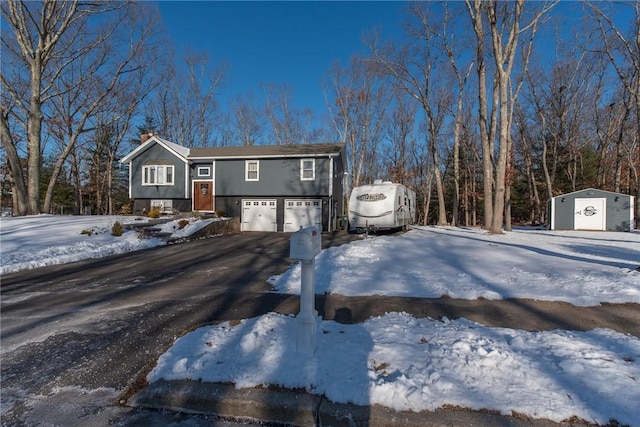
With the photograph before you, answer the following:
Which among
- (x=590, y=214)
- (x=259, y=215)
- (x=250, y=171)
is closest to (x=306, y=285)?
(x=259, y=215)

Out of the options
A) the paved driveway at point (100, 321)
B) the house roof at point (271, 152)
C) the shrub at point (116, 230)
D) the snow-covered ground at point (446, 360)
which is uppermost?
the house roof at point (271, 152)

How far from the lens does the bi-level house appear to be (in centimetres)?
2073

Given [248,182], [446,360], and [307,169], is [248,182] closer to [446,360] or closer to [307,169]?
[307,169]

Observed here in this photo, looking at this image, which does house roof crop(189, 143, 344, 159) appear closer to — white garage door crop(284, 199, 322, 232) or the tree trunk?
white garage door crop(284, 199, 322, 232)

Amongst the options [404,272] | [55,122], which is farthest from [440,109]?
[55,122]

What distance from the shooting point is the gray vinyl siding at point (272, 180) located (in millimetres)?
20625

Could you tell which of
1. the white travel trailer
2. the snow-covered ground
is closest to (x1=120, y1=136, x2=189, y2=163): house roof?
the white travel trailer

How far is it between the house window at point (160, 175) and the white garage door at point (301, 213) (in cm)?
827

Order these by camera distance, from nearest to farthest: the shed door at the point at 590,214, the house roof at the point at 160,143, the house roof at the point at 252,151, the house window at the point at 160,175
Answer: the shed door at the point at 590,214 < the house roof at the point at 252,151 < the house roof at the point at 160,143 < the house window at the point at 160,175

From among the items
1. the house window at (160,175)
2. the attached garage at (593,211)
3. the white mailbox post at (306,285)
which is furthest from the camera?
the house window at (160,175)

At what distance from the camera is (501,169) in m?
14.7

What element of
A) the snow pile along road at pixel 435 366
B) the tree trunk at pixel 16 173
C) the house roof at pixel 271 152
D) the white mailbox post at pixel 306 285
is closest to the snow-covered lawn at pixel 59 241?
the tree trunk at pixel 16 173

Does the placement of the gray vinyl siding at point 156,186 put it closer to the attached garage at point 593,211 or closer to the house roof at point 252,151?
the house roof at point 252,151

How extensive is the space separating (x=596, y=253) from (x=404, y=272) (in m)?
6.33
